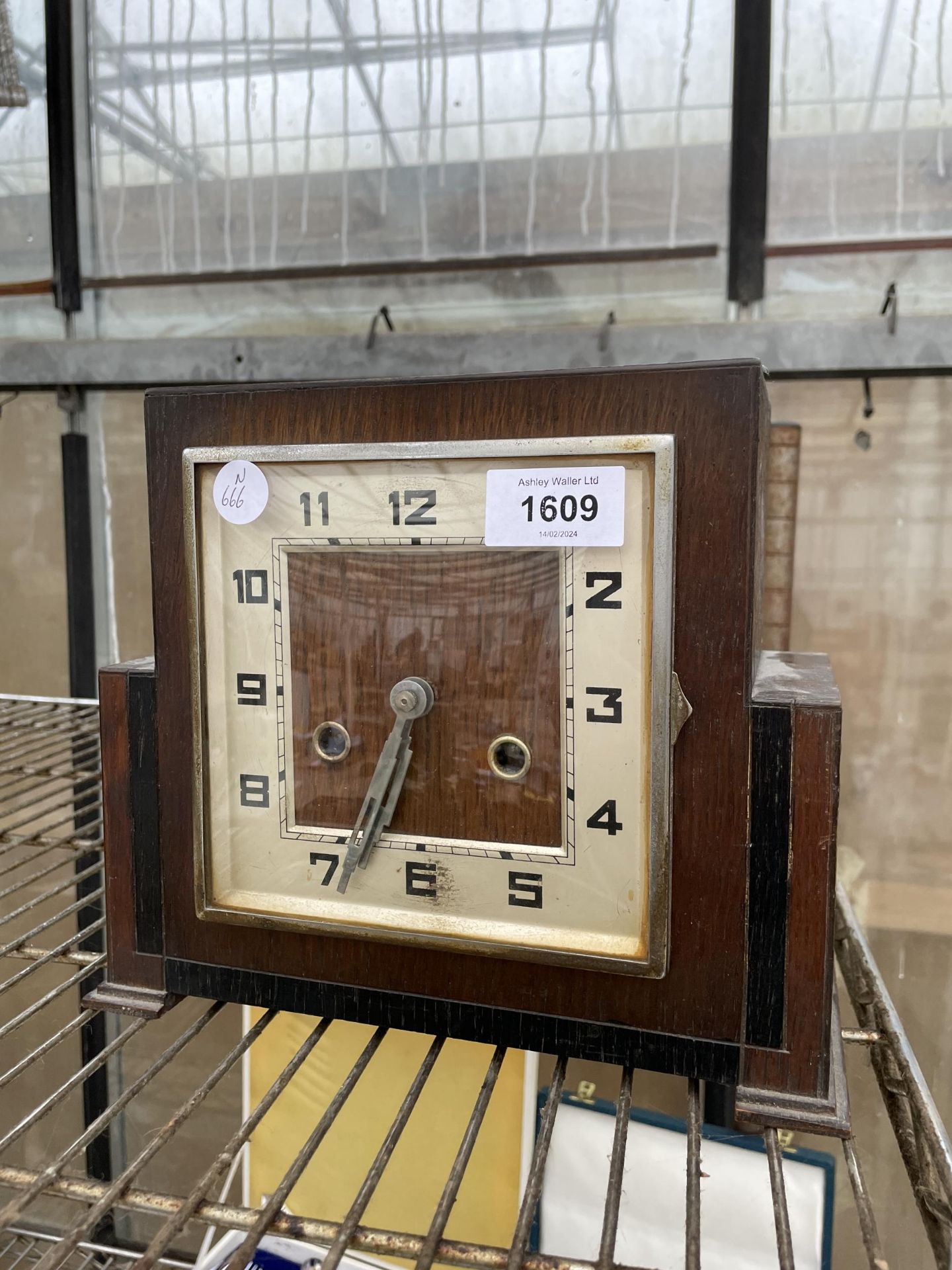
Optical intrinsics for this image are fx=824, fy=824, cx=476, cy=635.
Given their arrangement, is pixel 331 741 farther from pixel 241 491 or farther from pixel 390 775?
pixel 241 491

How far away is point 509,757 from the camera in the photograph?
560mm

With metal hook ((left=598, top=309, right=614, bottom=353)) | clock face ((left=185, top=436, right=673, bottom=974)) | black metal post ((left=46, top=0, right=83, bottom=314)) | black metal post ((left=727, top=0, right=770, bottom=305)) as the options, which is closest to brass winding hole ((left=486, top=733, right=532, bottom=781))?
clock face ((left=185, top=436, right=673, bottom=974))

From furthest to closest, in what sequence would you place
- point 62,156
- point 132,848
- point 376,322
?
point 62,156 < point 376,322 < point 132,848

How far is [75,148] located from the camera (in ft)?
5.22

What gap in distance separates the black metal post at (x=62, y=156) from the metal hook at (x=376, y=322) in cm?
62

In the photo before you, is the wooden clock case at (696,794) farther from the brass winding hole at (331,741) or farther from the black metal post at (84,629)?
the black metal post at (84,629)

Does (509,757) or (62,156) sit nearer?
(509,757)

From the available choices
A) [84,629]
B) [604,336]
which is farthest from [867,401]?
[84,629]

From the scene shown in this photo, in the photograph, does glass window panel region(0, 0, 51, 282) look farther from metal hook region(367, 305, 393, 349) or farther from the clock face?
the clock face

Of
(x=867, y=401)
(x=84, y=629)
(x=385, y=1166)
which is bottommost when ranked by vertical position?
(x=385, y=1166)

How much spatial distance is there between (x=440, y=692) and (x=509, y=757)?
65mm

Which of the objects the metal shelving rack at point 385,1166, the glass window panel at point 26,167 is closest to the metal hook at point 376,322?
the glass window panel at point 26,167

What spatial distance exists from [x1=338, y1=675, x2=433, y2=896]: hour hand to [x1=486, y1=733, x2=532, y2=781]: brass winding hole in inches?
2.1

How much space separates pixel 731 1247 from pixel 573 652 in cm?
99
